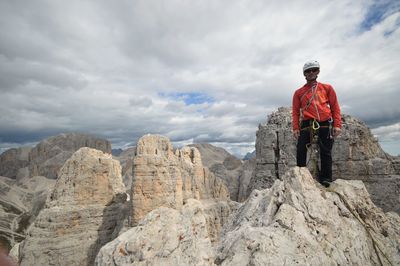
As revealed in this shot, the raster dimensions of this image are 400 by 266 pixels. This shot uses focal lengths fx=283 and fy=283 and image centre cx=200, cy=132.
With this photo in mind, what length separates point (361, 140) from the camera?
1973 centimetres

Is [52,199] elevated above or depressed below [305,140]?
below

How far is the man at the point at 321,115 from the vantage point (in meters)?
8.28

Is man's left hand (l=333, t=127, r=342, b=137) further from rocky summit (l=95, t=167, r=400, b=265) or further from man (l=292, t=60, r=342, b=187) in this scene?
rocky summit (l=95, t=167, r=400, b=265)

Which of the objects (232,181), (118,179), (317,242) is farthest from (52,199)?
(232,181)

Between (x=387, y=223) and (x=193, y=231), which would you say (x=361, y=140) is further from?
(x=193, y=231)

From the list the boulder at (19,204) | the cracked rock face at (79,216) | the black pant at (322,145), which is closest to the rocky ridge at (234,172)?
the cracked rock face at (79,216)

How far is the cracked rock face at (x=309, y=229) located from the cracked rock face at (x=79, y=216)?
31.1 meters

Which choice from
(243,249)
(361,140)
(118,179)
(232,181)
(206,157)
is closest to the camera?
(243,249)

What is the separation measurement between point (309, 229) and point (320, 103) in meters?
3.91

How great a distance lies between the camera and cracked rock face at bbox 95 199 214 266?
4699 mm

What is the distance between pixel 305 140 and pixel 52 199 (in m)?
35.4

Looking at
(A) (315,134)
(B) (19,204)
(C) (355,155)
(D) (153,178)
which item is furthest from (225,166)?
(A) (315,134)

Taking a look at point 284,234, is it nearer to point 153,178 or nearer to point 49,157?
point 153,178

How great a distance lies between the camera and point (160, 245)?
16.2 feet
